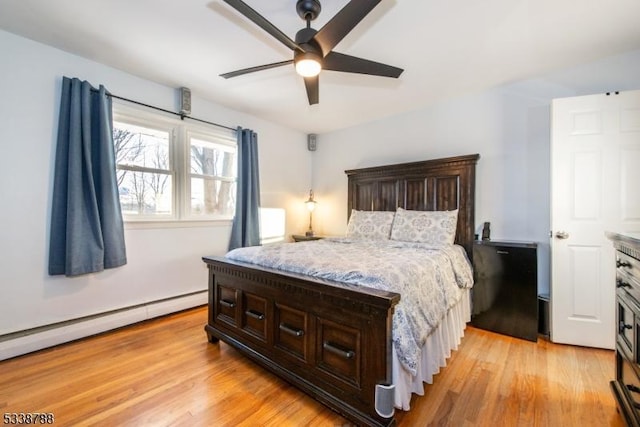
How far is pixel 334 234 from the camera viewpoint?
4438 millimetres

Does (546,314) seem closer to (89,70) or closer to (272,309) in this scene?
(272,309)

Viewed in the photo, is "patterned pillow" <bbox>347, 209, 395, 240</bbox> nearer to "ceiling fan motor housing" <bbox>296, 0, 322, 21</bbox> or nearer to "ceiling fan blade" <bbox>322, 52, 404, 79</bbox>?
"ceiling fan blade" <bbox>322, 52, 404, 79</bbox>

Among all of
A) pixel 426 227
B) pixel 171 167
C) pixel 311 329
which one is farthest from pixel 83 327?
pixel 426 227

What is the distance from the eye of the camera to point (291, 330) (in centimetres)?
172

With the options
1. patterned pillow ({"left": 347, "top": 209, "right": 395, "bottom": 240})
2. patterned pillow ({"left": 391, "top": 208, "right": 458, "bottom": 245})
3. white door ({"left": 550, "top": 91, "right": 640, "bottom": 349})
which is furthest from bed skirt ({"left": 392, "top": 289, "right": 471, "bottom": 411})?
patterned pillow ({"left": 347, "top": 209, "right": 395, "bottom": 240})

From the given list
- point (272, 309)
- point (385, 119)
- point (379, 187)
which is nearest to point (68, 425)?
point (272, 309)

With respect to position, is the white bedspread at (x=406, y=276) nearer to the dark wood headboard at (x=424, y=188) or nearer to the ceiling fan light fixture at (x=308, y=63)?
the dark wood headboard at (x=424, y=188)

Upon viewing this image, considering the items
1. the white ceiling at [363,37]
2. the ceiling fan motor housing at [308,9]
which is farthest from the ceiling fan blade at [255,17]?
the white ceiling at [363,37]

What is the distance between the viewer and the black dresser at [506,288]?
242 centimetres

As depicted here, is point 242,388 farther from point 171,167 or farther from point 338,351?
point 171,167

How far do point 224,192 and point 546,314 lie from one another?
12.1 feet

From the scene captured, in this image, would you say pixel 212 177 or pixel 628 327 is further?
pixel 212 177

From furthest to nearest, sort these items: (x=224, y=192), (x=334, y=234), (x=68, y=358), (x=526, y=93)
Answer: (x=334, y=234) → (x=224, y=192) → (x=526, y=93) → (x=68, y=358)

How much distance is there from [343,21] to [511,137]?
235cm
